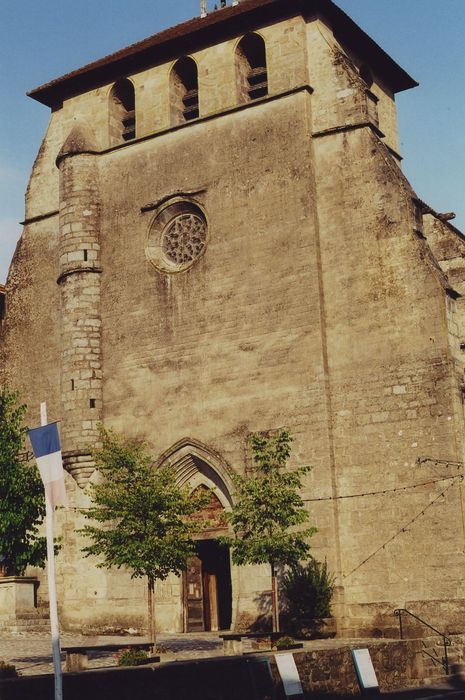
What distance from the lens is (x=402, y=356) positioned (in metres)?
24.4

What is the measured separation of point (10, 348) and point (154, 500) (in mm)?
11399

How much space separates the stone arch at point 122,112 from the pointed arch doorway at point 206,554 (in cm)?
942

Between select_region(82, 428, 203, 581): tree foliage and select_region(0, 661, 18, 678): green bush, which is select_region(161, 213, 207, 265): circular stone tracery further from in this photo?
select_region(0, 661, 18, 678): green bush

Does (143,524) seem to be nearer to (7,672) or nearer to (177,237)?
(7,672)

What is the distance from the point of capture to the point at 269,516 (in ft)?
72.6

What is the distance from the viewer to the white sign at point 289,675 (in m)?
17.0

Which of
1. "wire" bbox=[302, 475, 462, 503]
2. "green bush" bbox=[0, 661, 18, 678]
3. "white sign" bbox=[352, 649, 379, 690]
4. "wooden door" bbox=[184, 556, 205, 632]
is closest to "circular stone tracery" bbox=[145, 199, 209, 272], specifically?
"wire" bbox=[302, 475, 462, 503]

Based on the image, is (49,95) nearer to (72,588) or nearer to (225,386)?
(225,386)

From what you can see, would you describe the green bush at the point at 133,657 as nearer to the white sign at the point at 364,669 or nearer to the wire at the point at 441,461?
the white sign at the point at 364,669

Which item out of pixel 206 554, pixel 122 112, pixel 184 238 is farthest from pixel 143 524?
pixel 122 112

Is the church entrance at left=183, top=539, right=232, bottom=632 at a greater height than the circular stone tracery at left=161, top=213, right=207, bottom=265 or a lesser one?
lesser

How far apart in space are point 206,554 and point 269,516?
580 cm

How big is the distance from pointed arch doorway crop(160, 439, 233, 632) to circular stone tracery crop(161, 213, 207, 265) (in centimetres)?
499

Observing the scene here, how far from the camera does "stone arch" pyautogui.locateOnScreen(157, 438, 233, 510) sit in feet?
86.6
